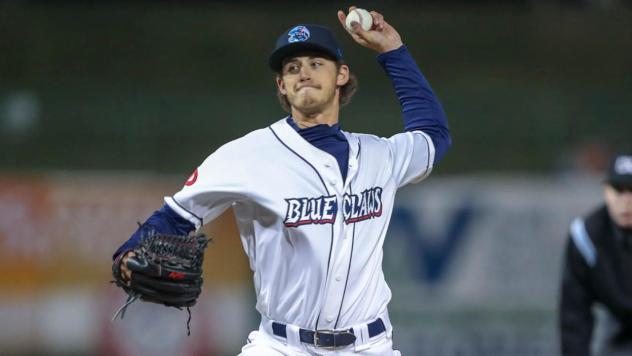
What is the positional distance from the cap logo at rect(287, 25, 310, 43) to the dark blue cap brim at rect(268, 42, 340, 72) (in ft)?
0.05

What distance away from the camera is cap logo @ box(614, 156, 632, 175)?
4406mm

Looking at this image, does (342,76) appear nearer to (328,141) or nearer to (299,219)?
(328,141)

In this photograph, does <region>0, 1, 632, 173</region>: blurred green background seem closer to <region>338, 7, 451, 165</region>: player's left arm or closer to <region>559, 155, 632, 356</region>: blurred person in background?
<region>559, 155, 632, 356</region>: blurred person in background

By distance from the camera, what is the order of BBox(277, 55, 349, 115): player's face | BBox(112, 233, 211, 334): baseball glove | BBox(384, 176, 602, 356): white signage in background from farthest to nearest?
BBox(384, 176, 602, 356): white signage in background
BBox(277, 55, 349, 115): player's face
BBox(112, 233, 211, 334): baseball glove

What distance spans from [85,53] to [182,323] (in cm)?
408

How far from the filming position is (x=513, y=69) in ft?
37.0

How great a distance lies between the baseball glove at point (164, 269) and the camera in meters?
3.16

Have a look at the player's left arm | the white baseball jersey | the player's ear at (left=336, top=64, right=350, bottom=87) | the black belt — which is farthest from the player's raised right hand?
the black belt

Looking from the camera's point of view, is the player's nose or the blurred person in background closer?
the player's nose

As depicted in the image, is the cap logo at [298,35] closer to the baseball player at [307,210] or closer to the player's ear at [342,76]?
the baseball player at [307,210]

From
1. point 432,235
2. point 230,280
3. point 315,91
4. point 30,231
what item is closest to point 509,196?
point 432,235

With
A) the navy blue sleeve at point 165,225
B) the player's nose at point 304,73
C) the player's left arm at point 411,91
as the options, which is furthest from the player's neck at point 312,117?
the navy blue sleeve at point 165,225

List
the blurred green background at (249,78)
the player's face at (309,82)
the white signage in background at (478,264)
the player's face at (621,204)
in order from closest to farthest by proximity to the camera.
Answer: the player's face at (309,82), the player's face at (621,204), the white signage in background at (478,264), the blurred green background at (249,78)

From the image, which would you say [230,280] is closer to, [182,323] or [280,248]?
[182,323]
